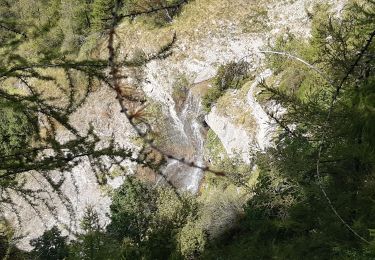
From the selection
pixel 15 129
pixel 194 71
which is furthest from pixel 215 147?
pixel 15 129

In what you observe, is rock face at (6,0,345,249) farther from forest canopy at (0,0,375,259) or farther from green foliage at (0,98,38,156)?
green foliage at (0,98,38,156)

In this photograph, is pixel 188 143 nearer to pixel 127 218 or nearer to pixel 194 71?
pixel 194 71

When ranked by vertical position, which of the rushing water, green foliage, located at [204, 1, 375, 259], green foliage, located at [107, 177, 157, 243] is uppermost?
the rushing water

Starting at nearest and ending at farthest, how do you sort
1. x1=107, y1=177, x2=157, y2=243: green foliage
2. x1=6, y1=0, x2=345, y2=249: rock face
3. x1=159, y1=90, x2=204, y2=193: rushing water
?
x1=107, y1=177, x2=157, y2=243: green foliage < x1=159, y1=90, x2=204, y2=193: rushing water < x1=6, y1=0, x2=345, y2=249: rock face

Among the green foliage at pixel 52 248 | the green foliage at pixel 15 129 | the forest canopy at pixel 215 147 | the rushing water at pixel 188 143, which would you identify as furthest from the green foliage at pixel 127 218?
the green foliage at pixel 15 129

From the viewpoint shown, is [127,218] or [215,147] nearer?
[127,218]

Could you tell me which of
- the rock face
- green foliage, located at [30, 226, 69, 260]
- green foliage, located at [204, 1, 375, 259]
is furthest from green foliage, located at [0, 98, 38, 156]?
the rock face

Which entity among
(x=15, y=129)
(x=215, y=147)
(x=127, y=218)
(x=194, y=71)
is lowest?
(x=15, y=129)
